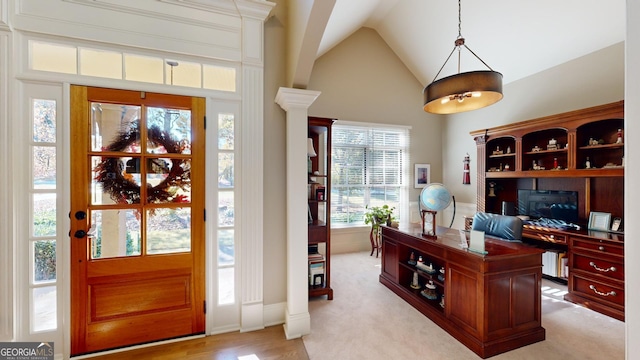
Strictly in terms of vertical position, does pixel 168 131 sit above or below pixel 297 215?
above

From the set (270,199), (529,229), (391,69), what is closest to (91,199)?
(270,199)

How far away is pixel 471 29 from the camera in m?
3.93

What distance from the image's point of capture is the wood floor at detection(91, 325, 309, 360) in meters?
1.95

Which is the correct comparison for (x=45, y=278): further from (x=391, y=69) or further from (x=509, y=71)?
(x=509, y=71)

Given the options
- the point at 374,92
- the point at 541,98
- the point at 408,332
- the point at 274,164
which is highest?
the point at 374,92

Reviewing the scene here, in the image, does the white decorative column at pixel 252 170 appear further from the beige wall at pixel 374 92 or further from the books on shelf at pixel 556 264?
the books on shelf at pixel 556 264

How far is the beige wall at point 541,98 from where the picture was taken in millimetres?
3102

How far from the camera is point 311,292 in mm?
2904

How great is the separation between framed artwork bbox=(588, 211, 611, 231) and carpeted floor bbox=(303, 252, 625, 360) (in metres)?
0.90

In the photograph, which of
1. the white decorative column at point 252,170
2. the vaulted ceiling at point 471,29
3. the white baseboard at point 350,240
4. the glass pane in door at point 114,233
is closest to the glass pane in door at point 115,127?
the glass pane in door at point 114,233

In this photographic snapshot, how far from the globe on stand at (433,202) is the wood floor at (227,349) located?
5.86 feet

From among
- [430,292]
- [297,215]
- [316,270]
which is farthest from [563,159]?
[297,215]

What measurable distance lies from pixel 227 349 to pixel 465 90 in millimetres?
2928

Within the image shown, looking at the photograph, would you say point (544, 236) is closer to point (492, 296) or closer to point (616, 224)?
point (616, 224)
